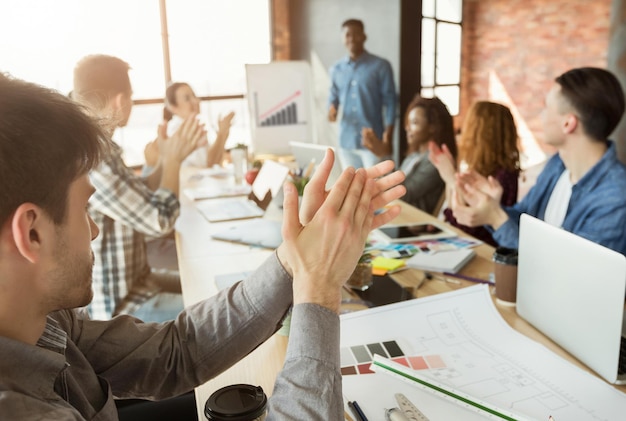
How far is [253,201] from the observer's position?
2.65 metres

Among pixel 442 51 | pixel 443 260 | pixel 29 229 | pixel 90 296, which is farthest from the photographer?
pixel 442 51

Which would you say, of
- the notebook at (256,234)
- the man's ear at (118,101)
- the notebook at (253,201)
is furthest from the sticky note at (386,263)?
the man's ear at (118,101)

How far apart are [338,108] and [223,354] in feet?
14.3

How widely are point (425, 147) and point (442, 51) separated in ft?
15.7

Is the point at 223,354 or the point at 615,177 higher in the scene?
the point at 615,177

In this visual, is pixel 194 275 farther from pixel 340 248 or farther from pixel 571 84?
pixel 571 84

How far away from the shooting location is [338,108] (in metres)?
5.23

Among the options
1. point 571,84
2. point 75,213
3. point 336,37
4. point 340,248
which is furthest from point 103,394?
point 336,37

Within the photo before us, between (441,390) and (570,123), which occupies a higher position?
(570,123)

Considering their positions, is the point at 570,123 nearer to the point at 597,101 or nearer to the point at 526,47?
the point at 597,101

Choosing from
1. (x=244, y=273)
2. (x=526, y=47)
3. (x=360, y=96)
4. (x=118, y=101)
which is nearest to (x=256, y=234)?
(x=244, y=273)

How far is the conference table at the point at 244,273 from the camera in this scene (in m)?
1.13

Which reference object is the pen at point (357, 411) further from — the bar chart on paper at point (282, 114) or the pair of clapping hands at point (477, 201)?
the bar chart on paper at point (282, 114)

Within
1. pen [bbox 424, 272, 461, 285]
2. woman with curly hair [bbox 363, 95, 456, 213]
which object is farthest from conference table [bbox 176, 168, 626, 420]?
woman with curly hair [bbox 363, 95, 456, 213]
